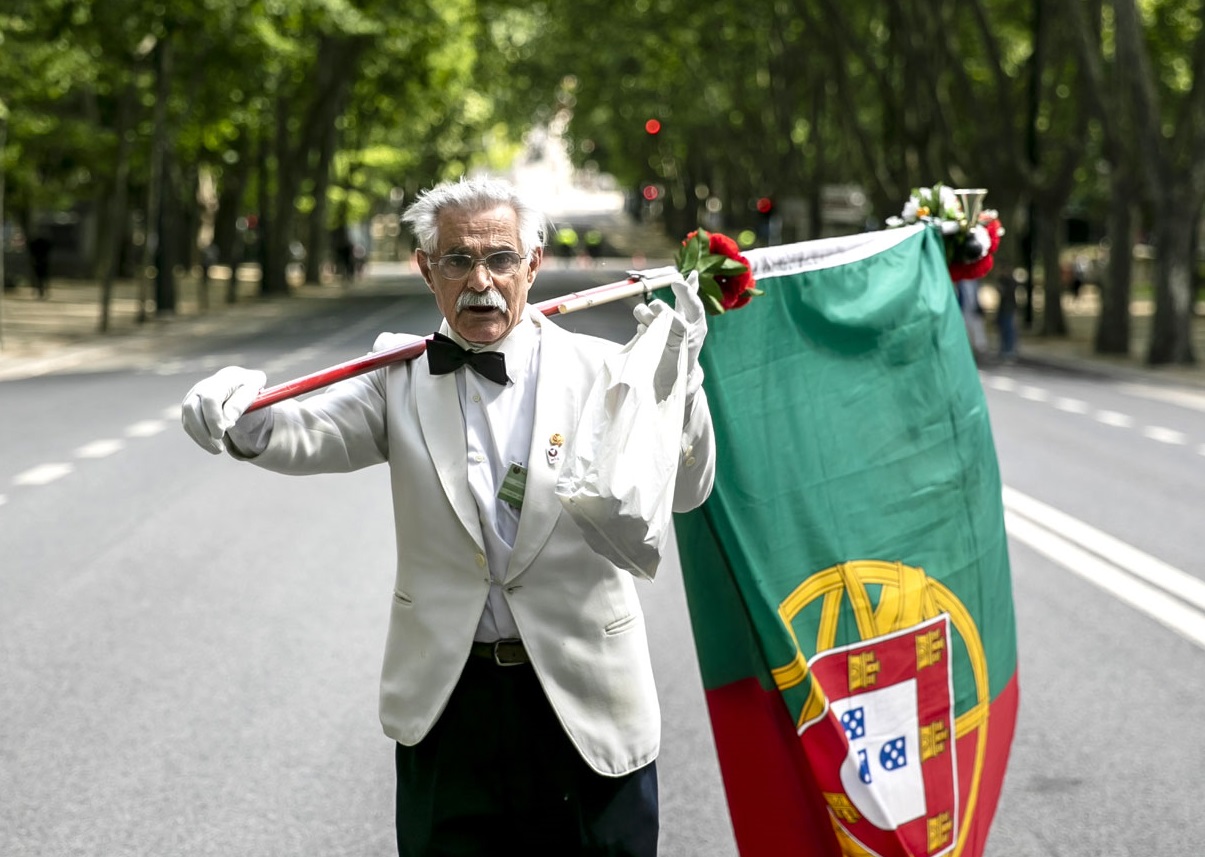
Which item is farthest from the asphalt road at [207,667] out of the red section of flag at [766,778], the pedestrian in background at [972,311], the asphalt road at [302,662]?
the pedestrian in background at [972,311]

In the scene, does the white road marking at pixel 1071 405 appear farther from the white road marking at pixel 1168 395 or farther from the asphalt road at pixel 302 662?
the asphalt road at pixel 302 662

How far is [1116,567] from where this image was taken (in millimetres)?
10195

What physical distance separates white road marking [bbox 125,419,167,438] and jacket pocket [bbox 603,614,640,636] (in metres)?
13.8

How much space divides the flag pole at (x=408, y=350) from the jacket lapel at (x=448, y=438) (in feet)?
0.22

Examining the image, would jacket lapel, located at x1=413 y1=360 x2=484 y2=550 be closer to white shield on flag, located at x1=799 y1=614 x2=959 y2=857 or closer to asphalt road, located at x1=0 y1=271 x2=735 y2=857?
white shield on flag, located at x1=799 y1=614 x2=959 y2=857

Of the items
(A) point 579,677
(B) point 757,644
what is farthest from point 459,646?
(B) point 757,644

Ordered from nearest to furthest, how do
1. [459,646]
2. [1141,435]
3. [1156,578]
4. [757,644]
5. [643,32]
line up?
1. [459,646]
2. [757,644]
3. [1156,578]
4. [1141,435]
5. [643,32]

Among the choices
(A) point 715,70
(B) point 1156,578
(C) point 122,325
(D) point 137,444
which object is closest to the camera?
(B) point 1156,578

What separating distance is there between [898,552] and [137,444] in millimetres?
12430

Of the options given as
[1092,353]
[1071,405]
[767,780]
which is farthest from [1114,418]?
[767,780]

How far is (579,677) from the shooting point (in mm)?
3566

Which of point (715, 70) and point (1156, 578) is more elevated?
point (715, 70)

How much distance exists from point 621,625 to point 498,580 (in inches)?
9.9

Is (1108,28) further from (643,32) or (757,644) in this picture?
(757,644)
